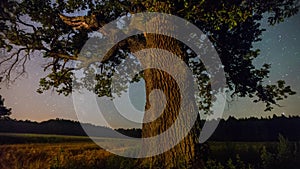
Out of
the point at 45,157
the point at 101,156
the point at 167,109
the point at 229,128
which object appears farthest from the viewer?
the point at 229,128

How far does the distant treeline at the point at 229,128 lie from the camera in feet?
40.2

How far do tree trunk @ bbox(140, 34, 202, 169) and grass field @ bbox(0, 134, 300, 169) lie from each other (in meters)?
0.54

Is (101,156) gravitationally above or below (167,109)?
below

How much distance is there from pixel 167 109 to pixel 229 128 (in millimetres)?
6826

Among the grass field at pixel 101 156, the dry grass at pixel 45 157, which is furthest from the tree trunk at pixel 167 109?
the dry grass at pixel 45 157

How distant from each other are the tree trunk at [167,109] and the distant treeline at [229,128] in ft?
11.4

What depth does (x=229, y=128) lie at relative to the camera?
13656 millimetres

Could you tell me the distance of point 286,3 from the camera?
916 centimetres

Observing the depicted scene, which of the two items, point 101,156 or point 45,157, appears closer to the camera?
point 101,156

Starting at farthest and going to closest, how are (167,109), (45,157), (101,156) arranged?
(45,157) → (101,156) → (167,109)

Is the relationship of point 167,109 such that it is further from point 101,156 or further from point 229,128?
point 229,128

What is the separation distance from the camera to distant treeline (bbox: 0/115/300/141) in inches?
483

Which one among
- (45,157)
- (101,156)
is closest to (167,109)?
(101,156)

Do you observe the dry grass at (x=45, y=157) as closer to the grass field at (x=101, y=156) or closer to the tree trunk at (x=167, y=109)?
the grass field at (x=101, y=156)
